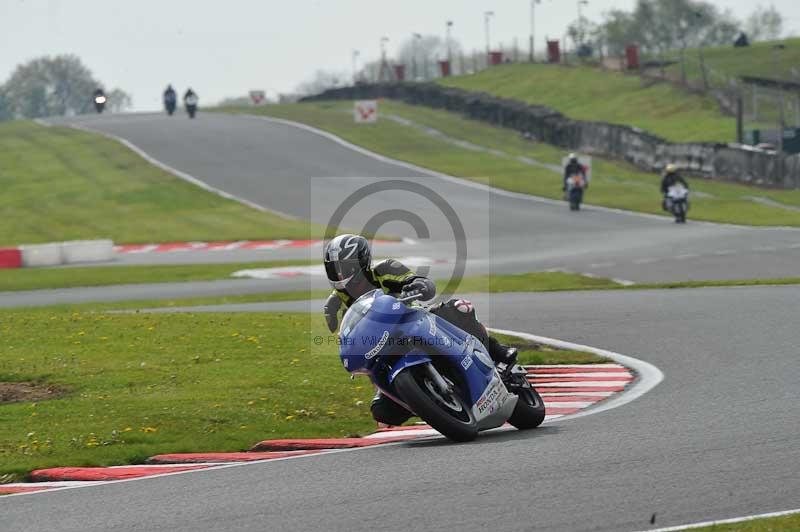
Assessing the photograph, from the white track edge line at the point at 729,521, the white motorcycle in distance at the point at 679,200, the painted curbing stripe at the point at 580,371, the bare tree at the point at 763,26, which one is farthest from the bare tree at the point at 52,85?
the white track edge line at the point at 729,521

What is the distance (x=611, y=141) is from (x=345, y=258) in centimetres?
4352

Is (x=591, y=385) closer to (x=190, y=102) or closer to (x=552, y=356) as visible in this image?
(x=552, y=356)

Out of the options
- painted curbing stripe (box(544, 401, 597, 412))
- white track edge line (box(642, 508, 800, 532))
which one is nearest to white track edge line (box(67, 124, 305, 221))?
painted curbing stripe (box(544, 401, 597, 412))

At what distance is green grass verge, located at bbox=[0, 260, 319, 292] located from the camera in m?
28.5

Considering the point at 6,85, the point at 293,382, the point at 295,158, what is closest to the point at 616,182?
the point at 295,158

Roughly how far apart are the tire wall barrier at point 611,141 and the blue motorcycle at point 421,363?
111 ft

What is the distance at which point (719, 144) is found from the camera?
45406 millimetres

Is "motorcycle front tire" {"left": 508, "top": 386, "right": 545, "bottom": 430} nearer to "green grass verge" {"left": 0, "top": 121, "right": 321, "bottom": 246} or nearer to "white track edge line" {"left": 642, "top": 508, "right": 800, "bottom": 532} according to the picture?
"white track edge line" {"left": 642, "top": 508, "right": 800, "bottom": 532}

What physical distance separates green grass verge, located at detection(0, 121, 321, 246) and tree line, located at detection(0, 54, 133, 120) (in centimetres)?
8799

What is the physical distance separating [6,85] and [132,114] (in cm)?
9005

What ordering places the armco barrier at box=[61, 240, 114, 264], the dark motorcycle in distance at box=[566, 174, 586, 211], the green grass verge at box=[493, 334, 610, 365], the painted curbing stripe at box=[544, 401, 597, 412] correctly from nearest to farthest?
1. the painted curbing stripe at box=[544, 401, 597, 412]
2. the green grass verge at box=[493, 334, 610, 365]
3. the armco barrier at box=[61, 240, 114, 264]
4. the dark motorcycle in distance at box=[566, 174, 586, 211]

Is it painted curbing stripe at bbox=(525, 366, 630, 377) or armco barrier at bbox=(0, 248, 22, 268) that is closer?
painted curbing stripe at bbox=(525, 366, 630, 377)

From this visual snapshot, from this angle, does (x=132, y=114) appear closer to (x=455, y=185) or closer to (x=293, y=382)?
(x=455, y=185)

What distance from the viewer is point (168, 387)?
487 inches
